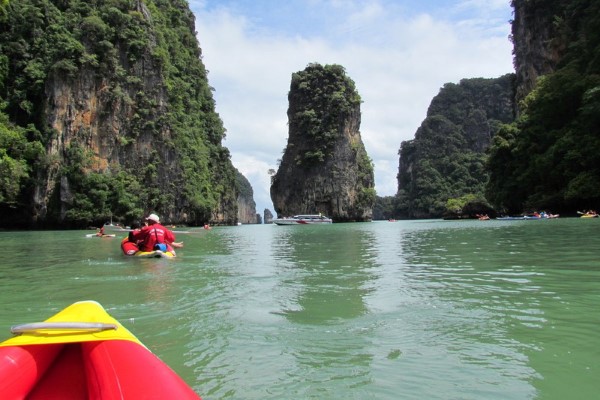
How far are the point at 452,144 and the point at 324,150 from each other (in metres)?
45.8

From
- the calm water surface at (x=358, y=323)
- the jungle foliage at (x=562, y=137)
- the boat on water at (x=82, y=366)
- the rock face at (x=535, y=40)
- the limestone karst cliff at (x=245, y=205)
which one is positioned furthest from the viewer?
the limestone karst cliff at (x=245, y=205)

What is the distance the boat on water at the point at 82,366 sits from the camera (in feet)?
7.13

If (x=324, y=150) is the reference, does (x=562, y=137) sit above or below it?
below

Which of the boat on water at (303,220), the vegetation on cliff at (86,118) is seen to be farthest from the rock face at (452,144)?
the vegetation on cliff at (86,118)

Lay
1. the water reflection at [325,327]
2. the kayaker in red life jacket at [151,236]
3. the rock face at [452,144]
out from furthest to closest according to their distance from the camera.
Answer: the rock face at [452,144], the kayaker in red life jacket at [151,236], the water reflection at [325,327]

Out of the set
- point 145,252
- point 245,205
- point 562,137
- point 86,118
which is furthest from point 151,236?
point 245,205

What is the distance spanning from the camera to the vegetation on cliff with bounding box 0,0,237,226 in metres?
36.5

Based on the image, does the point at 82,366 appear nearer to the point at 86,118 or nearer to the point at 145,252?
the point at 145,252

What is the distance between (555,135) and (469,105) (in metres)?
76.9

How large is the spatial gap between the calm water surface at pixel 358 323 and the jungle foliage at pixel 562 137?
988 inches

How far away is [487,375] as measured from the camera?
2988 millimetres

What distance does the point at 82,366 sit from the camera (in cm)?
246

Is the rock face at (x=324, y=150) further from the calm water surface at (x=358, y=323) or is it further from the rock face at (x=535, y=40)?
the calm water surface at (x=358, y=323)

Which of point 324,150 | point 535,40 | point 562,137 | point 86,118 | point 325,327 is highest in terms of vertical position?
point 535,40
